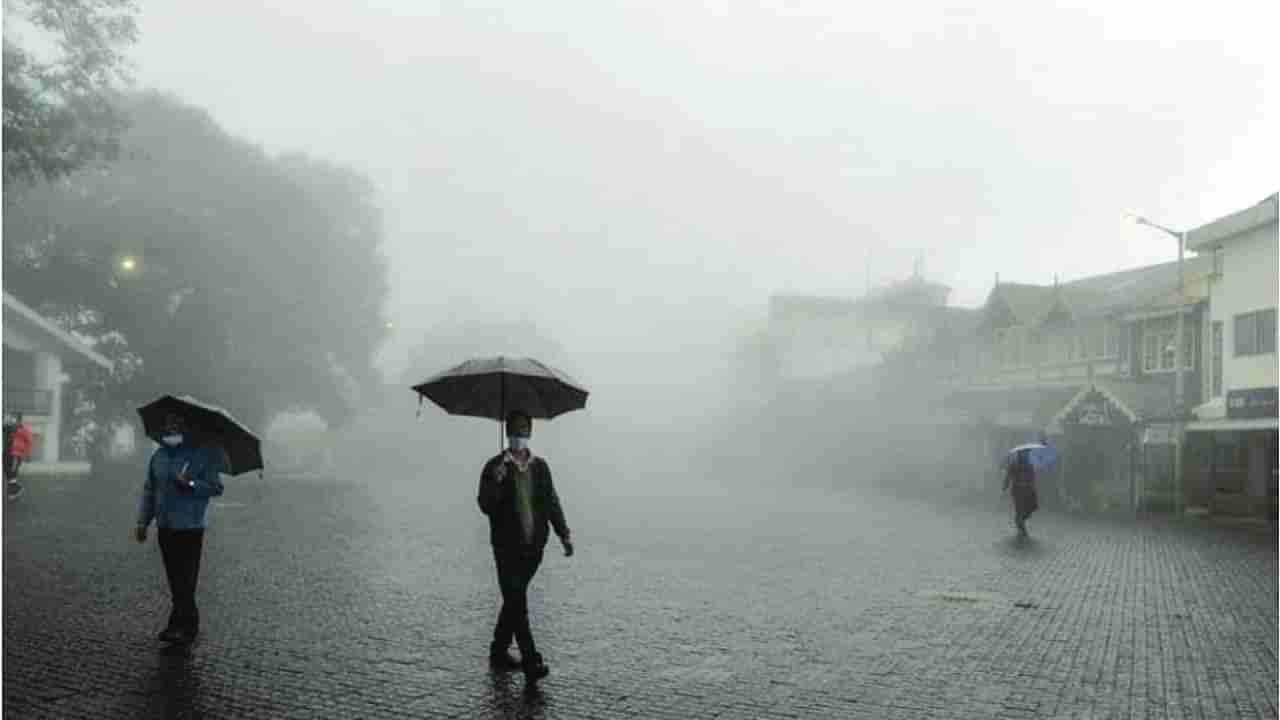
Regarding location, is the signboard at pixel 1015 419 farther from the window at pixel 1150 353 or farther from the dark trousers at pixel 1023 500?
the dark trousers at pixel 1023 500

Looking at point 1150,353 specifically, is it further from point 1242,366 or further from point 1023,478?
point 1023,478

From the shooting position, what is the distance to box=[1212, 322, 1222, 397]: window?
3372 centimetres

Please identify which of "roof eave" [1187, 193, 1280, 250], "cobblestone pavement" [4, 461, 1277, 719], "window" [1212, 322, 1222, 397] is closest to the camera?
"cobblestone pavement" [4, 461, 1277, 719]

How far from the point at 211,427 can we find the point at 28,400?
35440 millimetres

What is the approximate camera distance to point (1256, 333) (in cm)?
3127

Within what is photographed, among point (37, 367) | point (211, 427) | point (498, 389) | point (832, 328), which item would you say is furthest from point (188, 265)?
point (832, 328)

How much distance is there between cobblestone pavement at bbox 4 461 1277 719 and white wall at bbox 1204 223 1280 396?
11550 mm

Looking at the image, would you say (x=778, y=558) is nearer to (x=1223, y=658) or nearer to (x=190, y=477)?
(x=1223, y=658)

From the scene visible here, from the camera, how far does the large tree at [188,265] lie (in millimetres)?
44781

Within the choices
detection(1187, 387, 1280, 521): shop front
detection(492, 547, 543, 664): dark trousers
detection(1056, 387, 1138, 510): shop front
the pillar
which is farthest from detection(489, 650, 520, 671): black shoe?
the pillar

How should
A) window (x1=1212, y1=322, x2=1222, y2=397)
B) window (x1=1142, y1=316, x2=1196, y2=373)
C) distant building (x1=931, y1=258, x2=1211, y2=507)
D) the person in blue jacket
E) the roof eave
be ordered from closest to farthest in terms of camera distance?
the person in blue jacket
the roof eave
window (x1=1212, y1=322, x2=1222, y2=397)
distant building (x1=931, y1=258, x2=1211, y2=507)
window (x1=1142, y1=316, x2=1196, y2=373)

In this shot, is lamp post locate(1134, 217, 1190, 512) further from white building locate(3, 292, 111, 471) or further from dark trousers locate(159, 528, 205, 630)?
white building locate(3, 292, 111, 471)

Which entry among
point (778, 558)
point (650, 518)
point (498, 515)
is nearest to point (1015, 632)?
point (498, 515)

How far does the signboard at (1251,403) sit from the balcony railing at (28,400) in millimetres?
35964
